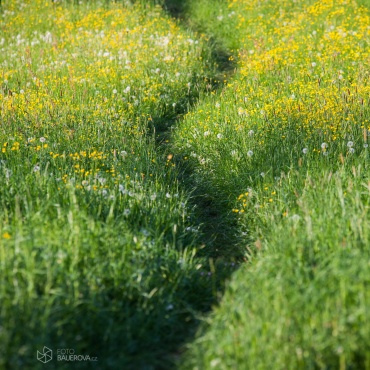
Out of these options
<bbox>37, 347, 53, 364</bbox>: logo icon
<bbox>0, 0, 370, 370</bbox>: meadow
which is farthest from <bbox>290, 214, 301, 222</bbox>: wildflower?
<bbox>37, 347, 53, 364</bbox>: logo icon

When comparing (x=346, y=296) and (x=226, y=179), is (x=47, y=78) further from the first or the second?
(x=346, y=296)

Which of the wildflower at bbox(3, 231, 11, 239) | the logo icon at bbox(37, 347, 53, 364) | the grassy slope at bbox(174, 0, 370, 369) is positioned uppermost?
the grassy slope at bbox(174, 0, 370, 369)

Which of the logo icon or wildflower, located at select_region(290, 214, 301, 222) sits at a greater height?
wildflower, located at select_region(290, 214, 301, 222)

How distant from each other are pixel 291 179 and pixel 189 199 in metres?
1.30

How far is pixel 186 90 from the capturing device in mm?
10055

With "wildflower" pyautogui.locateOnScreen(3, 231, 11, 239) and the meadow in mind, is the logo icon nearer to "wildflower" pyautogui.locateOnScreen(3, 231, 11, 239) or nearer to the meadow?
the meadow

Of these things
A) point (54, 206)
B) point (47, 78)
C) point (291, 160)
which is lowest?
point (47, 78)

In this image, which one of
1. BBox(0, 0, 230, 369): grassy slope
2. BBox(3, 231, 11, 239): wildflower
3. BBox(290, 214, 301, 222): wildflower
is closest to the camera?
BBox(0, 0, 230, 369): grassy slope

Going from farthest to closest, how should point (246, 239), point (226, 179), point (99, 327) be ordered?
point (226, 179), point (246, 239), point (99, 327)

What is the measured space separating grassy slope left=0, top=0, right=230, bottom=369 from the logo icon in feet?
0.12

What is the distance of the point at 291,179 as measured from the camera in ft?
20.8

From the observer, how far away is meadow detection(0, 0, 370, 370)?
13.4 ft

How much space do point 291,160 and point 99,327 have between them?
3.10 meters

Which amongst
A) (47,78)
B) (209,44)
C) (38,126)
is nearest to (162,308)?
(38,126)
